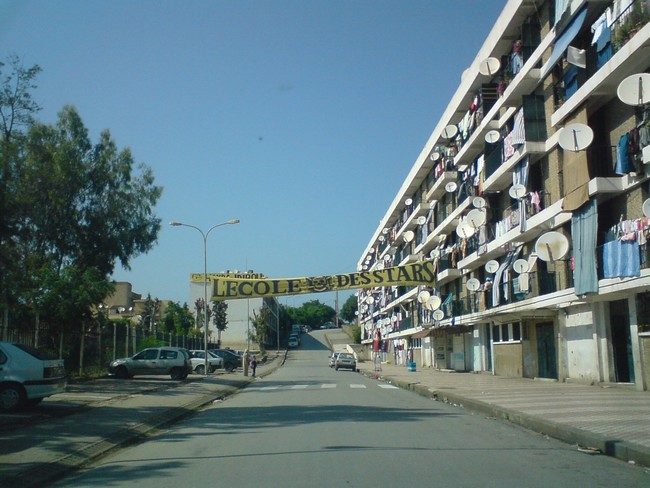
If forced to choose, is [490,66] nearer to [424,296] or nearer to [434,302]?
[434,302]

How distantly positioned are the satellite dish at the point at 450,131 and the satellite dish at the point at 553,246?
19.2 m

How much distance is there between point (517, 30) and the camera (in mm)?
32312

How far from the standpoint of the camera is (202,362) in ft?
A: 151

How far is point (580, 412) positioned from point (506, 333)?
2196cm


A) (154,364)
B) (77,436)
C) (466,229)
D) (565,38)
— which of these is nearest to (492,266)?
(466,229)

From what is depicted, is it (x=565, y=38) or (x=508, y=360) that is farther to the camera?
(x=508, y=360)

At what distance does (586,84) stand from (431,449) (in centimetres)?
1700

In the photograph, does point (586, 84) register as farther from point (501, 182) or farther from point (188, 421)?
point (188, 421)

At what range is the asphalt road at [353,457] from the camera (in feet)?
27.7

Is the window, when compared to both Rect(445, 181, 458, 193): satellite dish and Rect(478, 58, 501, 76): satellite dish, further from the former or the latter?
Rect(478, 58, 501, 76): satellite dish

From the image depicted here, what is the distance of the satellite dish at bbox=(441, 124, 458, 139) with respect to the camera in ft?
142

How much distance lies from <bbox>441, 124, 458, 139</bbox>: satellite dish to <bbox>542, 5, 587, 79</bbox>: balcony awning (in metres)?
15.0

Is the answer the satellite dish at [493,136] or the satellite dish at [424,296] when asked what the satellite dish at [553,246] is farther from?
the satellite dish at [424,296]

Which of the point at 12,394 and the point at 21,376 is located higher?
the point at 21,376
